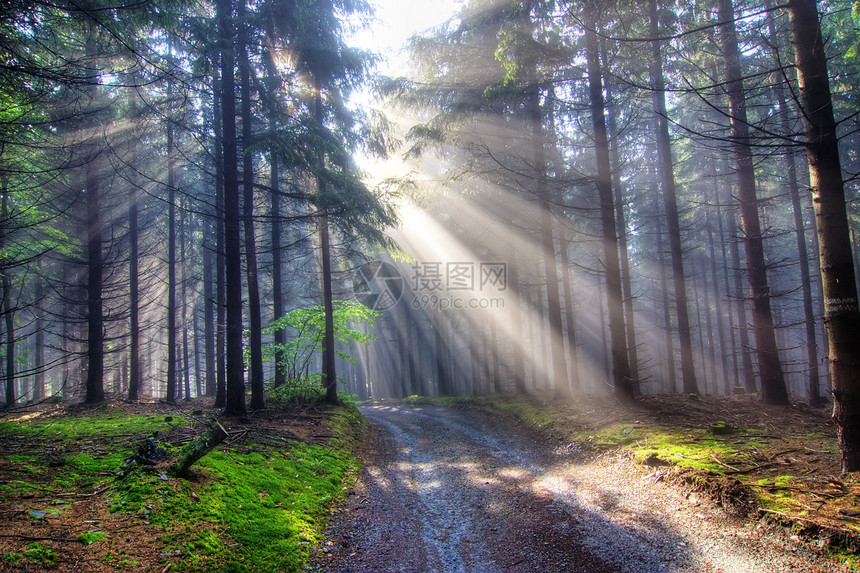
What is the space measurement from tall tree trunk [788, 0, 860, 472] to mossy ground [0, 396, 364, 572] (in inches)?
263

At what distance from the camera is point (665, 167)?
13.9 metres

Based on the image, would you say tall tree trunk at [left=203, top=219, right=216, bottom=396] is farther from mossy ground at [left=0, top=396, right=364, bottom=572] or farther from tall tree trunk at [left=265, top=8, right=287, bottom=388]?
mossy ground at [left=0, top=396, right=364, bottom=572]

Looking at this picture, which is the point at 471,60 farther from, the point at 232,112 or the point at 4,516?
the point at 4,516

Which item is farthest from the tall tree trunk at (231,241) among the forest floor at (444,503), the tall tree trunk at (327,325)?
the tall tree trunk at (327,325)

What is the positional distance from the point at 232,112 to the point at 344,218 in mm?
4104

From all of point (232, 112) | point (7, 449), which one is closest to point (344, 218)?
point (232, 112)

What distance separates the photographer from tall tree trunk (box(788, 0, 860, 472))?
4863 millimetres

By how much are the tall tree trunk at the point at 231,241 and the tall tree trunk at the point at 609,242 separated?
29.9 feet

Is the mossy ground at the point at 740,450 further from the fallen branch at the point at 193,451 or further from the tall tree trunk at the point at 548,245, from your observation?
the fallen branch at the point at 193,451

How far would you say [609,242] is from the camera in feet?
33.5

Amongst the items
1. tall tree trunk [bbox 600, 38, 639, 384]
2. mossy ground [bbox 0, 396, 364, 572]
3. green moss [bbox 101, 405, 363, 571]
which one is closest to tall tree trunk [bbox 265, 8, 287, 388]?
mossy ground [bbox 0, 396, 364, 572]

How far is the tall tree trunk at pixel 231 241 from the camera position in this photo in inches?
383

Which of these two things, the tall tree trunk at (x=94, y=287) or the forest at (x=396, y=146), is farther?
the tall tree trunk at (x=94, y=287)

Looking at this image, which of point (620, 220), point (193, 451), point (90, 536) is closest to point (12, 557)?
point (90, 536)
